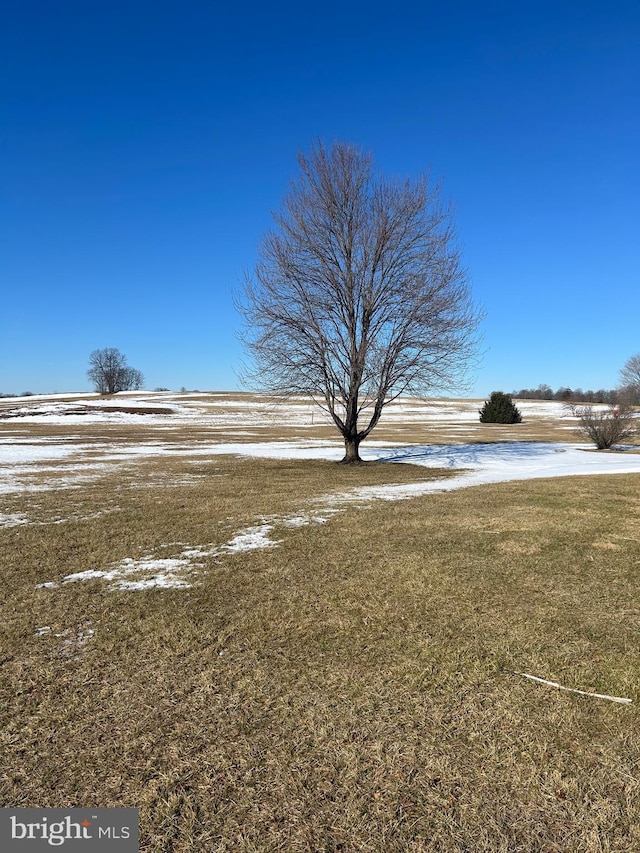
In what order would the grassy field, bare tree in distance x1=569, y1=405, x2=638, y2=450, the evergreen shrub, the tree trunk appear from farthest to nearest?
1. the evergreen shrub
2. bare tree in distance x1=569, y1=405, x2=638, y2=450
3. the tree trunk
4. the grassy field

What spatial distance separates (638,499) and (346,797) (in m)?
9.34

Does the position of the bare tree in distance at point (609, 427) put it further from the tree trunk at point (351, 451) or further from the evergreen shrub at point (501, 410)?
the evergreen shrub at point (501, 410)

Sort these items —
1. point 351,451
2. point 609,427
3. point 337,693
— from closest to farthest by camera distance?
point 337,693
point 351,451
point 609,427

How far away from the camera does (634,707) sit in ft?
9.74

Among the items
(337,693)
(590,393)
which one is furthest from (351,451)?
(590,393)

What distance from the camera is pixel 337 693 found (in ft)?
10.3

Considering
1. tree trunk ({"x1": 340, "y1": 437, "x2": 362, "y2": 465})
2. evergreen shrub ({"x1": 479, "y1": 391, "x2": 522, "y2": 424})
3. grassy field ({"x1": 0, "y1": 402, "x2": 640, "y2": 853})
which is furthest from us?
evergreen shrub ({"x1": 479, "y1": 391, "x2": 522, "y2": 424})

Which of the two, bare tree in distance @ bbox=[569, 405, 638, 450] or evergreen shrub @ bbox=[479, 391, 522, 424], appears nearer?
bare tree in distance @ bbox=[569, 405, 638, 450]

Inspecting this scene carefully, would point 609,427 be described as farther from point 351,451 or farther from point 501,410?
point 501,410

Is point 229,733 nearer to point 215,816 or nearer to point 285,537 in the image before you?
point 215,816

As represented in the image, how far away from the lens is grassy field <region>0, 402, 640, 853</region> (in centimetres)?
221

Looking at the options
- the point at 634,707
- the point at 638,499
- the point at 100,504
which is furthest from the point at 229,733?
the point at 638,499

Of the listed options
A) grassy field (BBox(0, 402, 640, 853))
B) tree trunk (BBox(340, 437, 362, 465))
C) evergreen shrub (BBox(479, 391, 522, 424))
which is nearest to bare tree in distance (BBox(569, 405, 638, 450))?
tree trunk (BBox(340, 437, 362, 465))

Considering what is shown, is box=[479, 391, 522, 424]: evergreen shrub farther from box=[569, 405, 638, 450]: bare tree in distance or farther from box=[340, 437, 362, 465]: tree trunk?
box=[340, 437, 362, 465]: tree trunk
